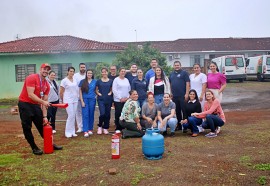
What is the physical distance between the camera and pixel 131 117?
7.75m

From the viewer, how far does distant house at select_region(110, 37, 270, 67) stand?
35781 mm

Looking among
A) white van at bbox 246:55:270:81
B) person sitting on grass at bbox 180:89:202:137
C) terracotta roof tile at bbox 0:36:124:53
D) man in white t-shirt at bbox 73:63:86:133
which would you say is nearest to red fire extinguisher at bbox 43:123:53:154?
man in white t-shirt at bbox 73:63:86:133

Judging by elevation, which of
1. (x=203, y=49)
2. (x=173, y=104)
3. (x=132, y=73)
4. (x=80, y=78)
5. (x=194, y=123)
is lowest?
(x=194, y=123)

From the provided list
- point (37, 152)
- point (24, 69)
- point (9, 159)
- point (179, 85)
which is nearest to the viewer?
point (9, 159)

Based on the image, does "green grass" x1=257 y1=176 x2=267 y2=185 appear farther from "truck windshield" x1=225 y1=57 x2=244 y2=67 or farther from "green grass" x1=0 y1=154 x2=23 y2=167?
"truck windshield" x1=225 y1=57 x2=244 y2=67

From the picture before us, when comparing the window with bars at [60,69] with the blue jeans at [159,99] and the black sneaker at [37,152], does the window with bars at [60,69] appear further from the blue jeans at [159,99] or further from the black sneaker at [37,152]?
the black sneaker at [37,152]

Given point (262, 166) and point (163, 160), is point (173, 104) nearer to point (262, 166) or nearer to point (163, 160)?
point (163, 160)

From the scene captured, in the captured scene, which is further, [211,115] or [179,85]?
[179,85]

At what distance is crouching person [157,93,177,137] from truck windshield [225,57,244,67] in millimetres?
18764

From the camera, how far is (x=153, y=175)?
4773 mm

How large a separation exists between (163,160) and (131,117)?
230 cm

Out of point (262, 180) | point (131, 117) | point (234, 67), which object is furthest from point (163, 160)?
point (234, 67)

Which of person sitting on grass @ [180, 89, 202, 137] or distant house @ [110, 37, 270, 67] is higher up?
distant house @ [110, 37, 270, 67]

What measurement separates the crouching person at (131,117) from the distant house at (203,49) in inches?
1094
